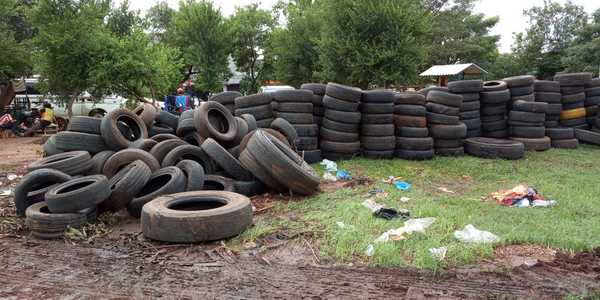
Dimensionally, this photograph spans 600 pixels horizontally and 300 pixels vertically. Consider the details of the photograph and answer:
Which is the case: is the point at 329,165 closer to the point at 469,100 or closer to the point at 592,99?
the point at 469,100

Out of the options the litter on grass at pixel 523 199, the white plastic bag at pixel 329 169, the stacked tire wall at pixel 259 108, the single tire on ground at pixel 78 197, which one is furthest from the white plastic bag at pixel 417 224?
the stacked tire wall at pixel 259 108

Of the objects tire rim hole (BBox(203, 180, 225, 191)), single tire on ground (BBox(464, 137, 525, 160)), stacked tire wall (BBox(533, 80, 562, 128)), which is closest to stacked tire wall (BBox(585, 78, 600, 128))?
stacked tire wall (BBox(533, 80, 562, 128))

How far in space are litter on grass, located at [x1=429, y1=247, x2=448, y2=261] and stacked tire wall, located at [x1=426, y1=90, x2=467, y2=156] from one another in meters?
5.96

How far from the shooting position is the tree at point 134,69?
15.1m

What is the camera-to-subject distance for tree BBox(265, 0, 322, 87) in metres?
26.2

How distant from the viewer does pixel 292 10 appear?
2856 cm

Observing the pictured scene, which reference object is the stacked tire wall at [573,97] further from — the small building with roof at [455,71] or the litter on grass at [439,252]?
the small building with roof at [455,71]

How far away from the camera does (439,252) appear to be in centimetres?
425

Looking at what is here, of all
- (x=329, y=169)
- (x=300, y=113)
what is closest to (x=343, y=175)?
(x=329, y=169)

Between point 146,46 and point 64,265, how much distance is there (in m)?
13.4

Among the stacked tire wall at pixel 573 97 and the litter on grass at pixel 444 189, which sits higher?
the stacked tire wall at pixel 573 97

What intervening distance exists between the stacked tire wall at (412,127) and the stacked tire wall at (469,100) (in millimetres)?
1185

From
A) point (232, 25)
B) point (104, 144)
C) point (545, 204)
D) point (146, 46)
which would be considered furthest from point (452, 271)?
point (232, 25)

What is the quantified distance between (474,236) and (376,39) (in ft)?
42.5
